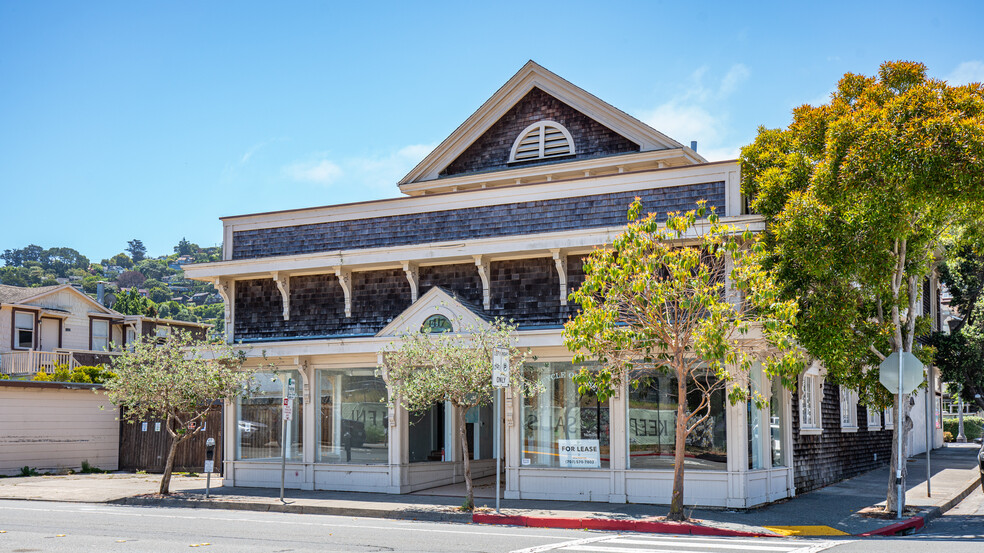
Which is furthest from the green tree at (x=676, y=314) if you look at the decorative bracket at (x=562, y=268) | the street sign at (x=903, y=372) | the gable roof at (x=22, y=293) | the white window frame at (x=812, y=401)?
the gable roof at (x=22, y=293)

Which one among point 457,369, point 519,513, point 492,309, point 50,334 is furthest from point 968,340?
point 50,334

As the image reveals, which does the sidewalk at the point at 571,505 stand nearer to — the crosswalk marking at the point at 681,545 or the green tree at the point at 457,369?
the crosswalk marking at the point at 681,545

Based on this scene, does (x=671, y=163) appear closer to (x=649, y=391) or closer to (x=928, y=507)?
(x=649, y=391)

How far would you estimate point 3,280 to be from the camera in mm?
129125

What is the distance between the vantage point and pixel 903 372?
51.9 ft

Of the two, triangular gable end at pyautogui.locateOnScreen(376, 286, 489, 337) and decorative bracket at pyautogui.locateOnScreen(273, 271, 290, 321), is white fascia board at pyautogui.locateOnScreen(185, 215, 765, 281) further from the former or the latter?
triangular gable end at pyautogui.locateOnScreen(376, 286, 489, 337)

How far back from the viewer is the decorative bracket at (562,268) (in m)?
18.8

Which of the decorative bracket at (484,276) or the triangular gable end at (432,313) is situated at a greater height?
the decorative bracket at (484,276)

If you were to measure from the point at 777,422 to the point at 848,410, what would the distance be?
7.40 metres

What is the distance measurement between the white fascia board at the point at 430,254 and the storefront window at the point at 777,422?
3568 millimetres

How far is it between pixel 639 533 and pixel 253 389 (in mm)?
10980

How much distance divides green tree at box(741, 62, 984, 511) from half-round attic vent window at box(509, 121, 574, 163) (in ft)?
21.9

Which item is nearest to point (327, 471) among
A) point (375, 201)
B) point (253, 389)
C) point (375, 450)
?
point (375, 450)

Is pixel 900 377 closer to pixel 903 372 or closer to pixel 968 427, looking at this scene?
pixel 903 372
